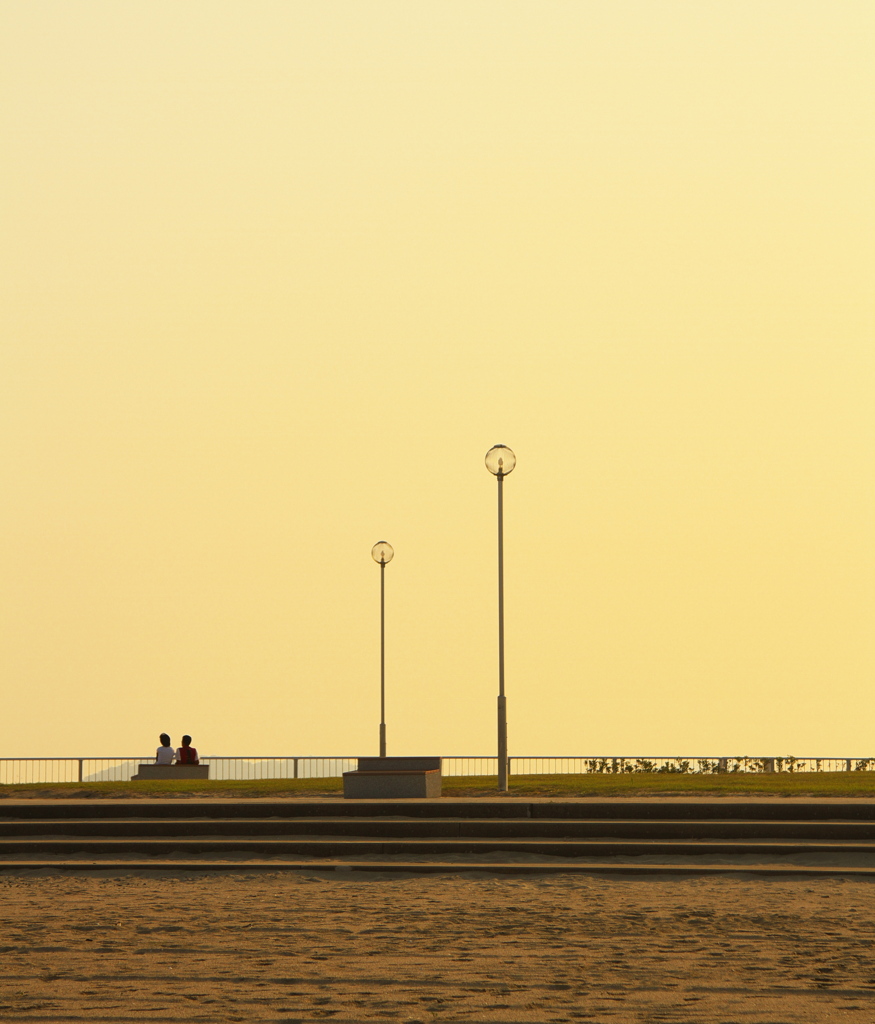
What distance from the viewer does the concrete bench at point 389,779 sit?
23625 millimetres

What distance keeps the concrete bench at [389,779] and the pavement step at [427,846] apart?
133 inches

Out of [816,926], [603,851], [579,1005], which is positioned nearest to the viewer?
[579,1005]

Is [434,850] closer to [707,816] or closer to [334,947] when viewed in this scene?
[707,816]

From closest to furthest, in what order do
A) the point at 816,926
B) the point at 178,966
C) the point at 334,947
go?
1. the point at 178,966
2. the point at 334,947
3. the point at 816,926

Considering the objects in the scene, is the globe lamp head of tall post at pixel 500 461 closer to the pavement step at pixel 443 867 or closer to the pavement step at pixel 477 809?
the pavement step at pixel 477 809

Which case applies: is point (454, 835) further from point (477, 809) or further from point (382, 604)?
point (382, 604)

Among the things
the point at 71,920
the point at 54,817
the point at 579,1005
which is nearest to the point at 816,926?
the point at 579,1005

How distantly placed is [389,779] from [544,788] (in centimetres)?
321

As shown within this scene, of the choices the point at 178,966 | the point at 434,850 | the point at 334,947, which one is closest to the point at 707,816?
the point at 434,850

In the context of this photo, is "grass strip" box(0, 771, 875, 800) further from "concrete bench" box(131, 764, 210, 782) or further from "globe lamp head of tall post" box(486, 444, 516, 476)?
"globe lamp head of tall post" box(486, 444, 516, 476)

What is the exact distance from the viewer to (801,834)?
19.5 meters

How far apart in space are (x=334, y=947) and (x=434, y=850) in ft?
22.3

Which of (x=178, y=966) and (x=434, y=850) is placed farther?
(x=434, y=850)

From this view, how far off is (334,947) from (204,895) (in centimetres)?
413
